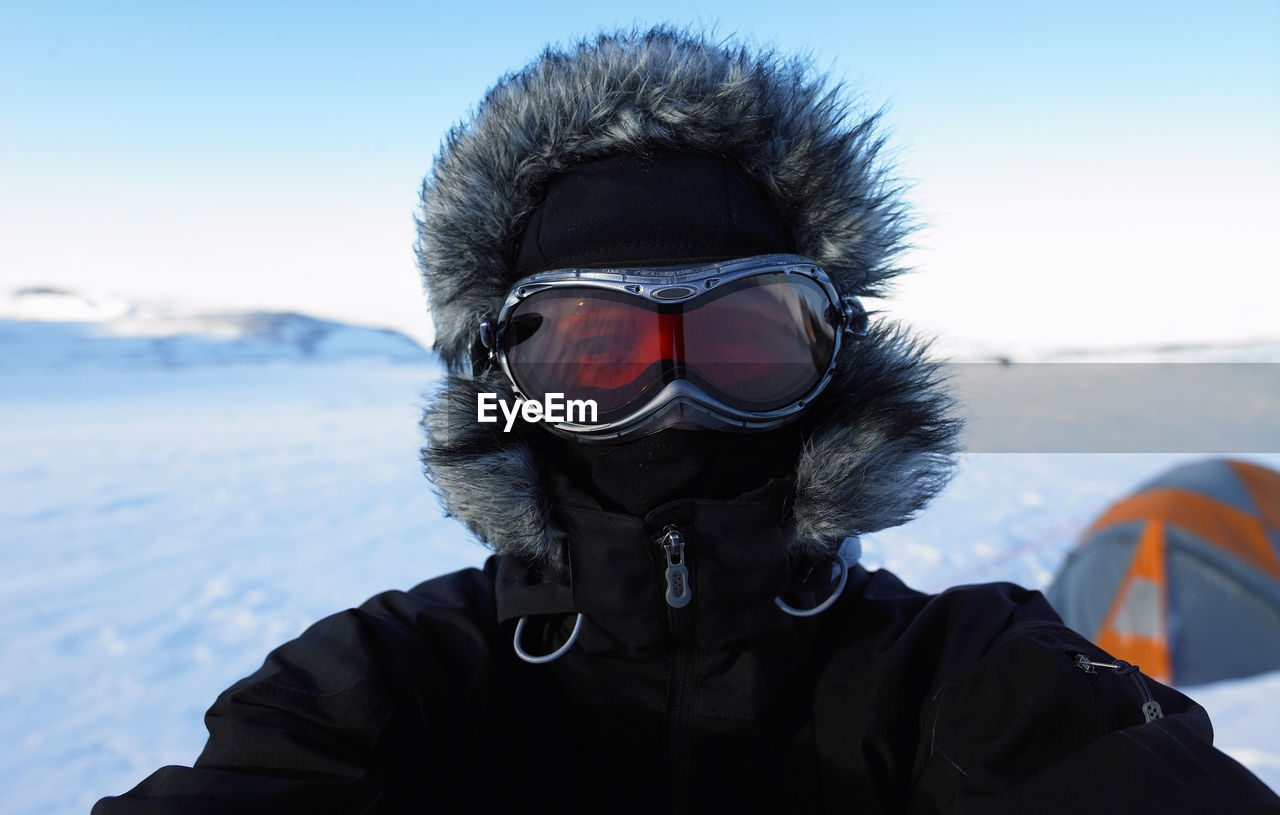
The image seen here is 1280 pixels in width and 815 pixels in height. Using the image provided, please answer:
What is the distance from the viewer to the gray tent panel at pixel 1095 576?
3.98 meters

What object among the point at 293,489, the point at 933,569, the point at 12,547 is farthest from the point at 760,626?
the point at 293,489

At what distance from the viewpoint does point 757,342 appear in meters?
1.43

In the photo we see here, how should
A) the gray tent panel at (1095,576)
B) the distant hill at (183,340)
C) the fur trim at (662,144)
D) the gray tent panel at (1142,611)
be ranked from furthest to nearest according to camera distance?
the distant hill at (183,340) → the gray tent panel at (1095,576) → the gray tent panel at (1142,611) → the fur trim at (662,144)

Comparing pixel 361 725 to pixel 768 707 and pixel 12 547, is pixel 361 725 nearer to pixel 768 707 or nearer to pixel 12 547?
pixel 768 707

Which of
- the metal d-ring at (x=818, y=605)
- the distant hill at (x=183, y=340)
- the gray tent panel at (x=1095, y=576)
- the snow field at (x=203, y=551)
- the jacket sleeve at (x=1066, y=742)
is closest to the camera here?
the jacket sleeve at (x=1066, y=742)

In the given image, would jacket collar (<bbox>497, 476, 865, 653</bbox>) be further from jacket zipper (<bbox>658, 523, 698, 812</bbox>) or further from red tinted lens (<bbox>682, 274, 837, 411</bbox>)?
red tinted lens (<bbox>682, 274, 837, 411</bbox>)

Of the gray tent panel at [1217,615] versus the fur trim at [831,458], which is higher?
the fur trim at [831,458]

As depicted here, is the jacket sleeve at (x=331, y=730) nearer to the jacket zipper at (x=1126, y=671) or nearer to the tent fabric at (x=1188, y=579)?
the jacket zipper at (x=1126, y=671)

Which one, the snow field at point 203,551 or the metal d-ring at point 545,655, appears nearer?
the metal d-ring at point 545,655

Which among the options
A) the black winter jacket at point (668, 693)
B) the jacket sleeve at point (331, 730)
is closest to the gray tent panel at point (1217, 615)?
the black winter jacket at point (668, 693)

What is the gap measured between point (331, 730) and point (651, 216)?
3.84ft

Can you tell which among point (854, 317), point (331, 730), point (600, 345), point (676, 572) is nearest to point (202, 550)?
point (331, 730)

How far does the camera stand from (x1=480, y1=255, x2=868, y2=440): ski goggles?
1.38 meters

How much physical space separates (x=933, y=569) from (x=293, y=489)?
19.8 ft
